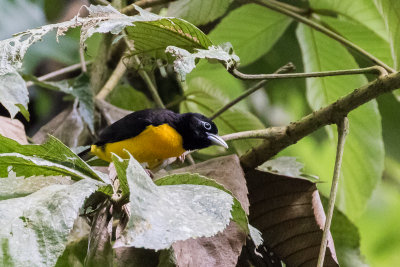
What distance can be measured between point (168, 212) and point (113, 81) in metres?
1.31

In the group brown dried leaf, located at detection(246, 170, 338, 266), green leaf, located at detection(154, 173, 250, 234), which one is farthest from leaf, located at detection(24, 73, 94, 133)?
green leaf, located at detection(154, 173, 250, 234)

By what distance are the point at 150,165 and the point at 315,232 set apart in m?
0.92

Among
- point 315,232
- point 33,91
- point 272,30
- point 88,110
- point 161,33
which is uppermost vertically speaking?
point 161,33

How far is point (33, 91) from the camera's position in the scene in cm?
243

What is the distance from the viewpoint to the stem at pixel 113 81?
205 centimetres

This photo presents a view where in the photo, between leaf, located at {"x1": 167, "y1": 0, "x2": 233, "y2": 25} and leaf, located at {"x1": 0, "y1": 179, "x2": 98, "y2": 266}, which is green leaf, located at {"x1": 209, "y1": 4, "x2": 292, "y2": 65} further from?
leaf, located at {"x1": 0, "y1": 179, "x2": 98, "y2": 266}

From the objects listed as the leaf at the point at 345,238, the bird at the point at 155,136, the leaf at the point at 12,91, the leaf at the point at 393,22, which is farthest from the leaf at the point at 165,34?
the leaf at the point at 345,238

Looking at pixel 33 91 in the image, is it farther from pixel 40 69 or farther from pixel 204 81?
pixel 204 81

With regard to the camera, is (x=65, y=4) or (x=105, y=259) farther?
(x=65, y=4)

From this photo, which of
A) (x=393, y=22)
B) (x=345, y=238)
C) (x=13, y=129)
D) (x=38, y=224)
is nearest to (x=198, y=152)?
(x=345, y=238)

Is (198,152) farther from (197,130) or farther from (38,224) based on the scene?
(38,224)

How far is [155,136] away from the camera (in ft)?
7.04

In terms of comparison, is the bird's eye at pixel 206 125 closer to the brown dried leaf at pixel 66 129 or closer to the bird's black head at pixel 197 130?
the bird's black head at pixel 197 130

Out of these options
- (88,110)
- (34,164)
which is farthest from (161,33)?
(88,110)
